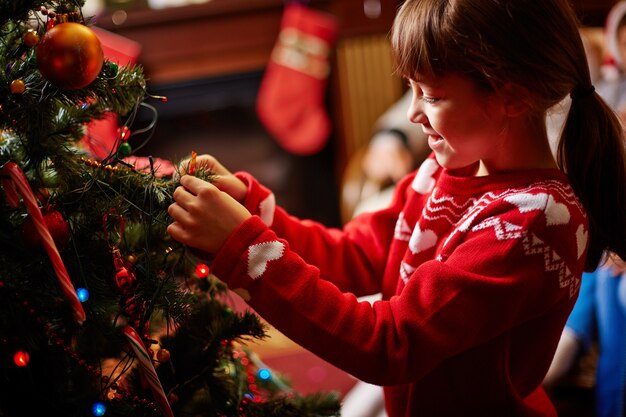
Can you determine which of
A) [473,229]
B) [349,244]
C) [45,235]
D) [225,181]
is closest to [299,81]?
[349,244]

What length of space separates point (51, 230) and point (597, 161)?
644 millimetres

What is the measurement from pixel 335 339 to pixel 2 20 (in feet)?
1.52

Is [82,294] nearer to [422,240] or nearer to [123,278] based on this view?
[123,278]

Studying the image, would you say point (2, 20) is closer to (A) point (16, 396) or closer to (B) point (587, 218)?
(A) point (16, 396)

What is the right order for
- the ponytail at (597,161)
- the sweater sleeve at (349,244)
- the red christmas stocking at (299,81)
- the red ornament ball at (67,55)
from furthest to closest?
the red christmas stocking at (299,81)
the sweater sleeve at (349,244)
the ponytail at (597,161)
the red ornament ball at (67,55)

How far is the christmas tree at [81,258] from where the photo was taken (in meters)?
0.67

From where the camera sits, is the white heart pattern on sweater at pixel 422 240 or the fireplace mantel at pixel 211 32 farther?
the fireplace mantel at pixel 211 32

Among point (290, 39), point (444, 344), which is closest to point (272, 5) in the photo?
point (290, 39)

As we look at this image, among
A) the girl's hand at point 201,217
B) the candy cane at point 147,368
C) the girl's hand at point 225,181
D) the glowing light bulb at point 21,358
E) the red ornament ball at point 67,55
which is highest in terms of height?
the red ornament ball at point 67,55

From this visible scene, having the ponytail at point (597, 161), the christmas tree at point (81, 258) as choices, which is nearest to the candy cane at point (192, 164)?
the christmas tree at point (81, 258)

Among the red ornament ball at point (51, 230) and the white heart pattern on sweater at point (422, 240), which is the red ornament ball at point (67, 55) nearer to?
the red ornament ball at point (51, 230)

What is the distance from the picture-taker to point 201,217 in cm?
72

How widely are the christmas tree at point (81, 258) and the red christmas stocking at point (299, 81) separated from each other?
82.5 inches

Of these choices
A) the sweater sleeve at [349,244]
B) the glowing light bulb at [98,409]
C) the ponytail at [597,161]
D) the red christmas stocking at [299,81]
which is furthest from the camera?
the red christmas stocking at [299,81]
